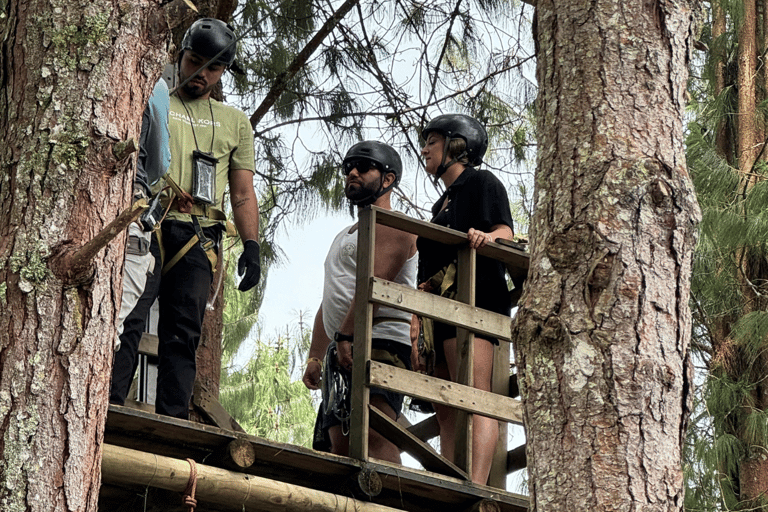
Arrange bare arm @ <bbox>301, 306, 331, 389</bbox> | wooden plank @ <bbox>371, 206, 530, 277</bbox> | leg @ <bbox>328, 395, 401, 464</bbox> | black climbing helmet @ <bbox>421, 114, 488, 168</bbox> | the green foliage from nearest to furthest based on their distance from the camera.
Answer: wooden plank @ <bbox>371, 206, 530, 277</bbox>
leg @ <bbox>328, 395, 401, 464</bbox>
black climbing helmet @ <bbox>421, 114, 488, 168</bbox>
bare arm @ <bbox>301, 306, 331, 389</bbox>
the green foliage

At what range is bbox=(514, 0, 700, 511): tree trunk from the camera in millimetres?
3510

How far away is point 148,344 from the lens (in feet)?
18.6

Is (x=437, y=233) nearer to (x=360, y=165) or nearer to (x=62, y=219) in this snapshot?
(x=360, y=165)

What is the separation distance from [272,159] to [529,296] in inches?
234

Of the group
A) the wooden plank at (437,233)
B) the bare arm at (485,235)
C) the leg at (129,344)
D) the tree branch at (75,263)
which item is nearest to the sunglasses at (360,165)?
the wooden plank at (437,233)

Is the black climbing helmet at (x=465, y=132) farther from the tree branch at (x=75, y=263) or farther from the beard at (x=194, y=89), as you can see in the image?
the tree branch at (x=75, y=263)

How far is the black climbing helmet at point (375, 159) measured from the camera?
5.75 meters

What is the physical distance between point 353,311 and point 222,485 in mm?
1032

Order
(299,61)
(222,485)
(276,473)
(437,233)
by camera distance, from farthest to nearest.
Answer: (299,61), (437,233), (276,473), (222,485)

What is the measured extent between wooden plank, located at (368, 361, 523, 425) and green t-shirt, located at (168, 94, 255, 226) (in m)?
1.00

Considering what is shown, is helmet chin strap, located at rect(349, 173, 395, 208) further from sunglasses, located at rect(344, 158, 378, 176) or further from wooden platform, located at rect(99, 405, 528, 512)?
wooden platform, located at rect(99, 405, 528, 512)

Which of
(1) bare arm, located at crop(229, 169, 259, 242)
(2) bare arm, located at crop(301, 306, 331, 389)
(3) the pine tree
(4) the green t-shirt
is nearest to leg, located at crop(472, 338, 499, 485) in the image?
(2) bare arm, located at crop(301, 306, 331, 389)

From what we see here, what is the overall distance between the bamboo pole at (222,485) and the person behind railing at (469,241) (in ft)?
1.99

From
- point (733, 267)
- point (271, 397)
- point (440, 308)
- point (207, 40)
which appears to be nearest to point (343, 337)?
point (440, 308)
